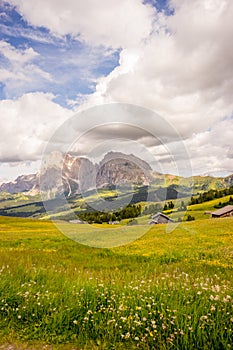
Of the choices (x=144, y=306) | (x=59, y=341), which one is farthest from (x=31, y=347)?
(x=144, y=306)

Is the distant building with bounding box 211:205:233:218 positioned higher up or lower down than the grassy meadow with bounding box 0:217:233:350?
lower down

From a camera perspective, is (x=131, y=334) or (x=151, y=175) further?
(x=151, y=175)

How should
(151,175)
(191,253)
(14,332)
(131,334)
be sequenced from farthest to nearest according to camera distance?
(151,175) → (191,253) → (14,332) → (131,334)

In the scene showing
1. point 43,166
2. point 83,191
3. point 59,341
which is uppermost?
point 43,166

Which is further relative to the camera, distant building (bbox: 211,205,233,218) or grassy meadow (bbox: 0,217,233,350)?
distant building (bbox: 211,205,233,218)

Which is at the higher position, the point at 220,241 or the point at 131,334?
the point at 131,334

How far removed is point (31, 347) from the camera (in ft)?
17.6

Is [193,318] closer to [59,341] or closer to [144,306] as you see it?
[144,306]

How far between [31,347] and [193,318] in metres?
3.26

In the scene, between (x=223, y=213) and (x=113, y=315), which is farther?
(x=223, y=213)

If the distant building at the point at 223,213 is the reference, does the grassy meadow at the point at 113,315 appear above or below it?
above

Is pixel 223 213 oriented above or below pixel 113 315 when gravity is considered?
below

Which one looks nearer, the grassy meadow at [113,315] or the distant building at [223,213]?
the grassy meadow at [113,315]

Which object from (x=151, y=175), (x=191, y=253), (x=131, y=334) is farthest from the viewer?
(x=151, y=175)
